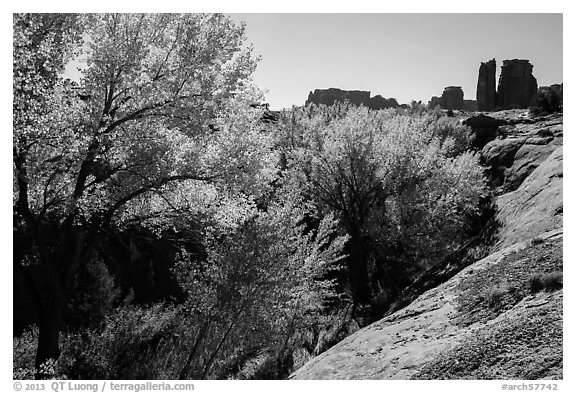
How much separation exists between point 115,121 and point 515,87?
7341cm

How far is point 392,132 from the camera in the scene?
25406 millimetres

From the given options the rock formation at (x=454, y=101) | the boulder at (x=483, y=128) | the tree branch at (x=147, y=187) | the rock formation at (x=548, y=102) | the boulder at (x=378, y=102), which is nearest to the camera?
the tree branch at (x=147, y=187)

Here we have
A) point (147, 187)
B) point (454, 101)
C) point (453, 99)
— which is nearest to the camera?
point (147, 187)

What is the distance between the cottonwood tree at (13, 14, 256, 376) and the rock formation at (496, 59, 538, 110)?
5700cm

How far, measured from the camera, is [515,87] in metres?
71.1

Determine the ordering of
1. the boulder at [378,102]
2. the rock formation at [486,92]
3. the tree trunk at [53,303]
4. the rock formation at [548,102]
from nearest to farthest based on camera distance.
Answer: the tree trunk at [53,303] → the rock formation at [548,102] → the rock formation at [486,92] → the boulder at [378,102]

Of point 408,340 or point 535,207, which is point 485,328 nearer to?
point 408,340

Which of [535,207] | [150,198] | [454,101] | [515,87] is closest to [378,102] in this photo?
[454,101]

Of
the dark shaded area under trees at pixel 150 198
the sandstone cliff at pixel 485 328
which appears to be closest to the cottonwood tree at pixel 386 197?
the dark shaded area under trees at pixel 150 198

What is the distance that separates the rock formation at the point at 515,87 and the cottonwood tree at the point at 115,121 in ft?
187

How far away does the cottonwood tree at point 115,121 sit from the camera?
39.4 feet

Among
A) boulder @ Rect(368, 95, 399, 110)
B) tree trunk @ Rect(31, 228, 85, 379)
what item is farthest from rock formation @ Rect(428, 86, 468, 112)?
tree trunk @ Rect(31, 228, 85, 379)

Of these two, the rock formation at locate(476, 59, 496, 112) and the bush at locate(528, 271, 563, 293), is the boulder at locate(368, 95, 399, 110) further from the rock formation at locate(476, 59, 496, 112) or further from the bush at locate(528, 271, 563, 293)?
the bush at locate(528, 271, 563, 293)

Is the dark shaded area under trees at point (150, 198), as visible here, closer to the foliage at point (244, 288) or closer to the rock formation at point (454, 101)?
the foliage at point (244, 288)
